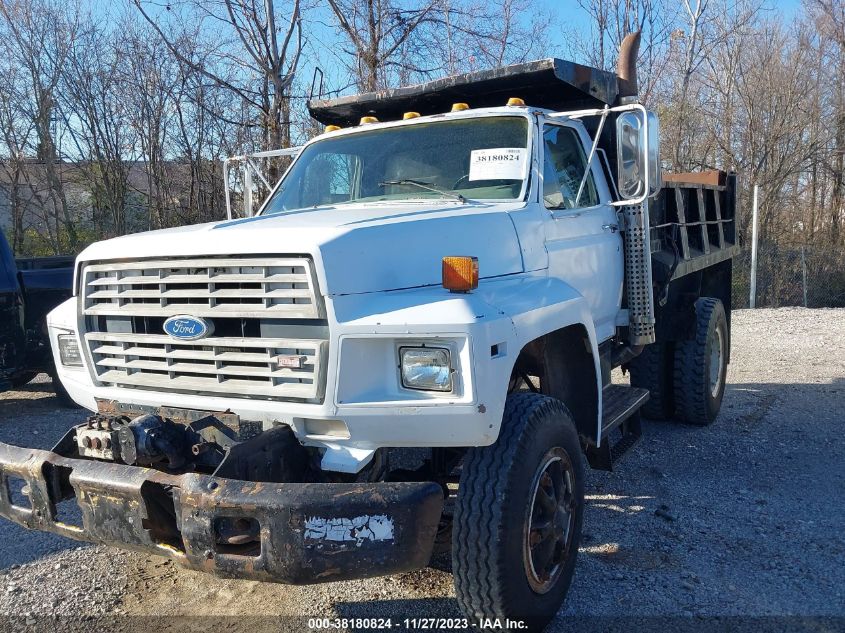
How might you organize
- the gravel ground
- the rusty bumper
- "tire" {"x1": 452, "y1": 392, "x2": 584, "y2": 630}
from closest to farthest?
the rusty bumper, "tire" {"x1": 452, "y1": 392, "x2": 584, "y2": 630}, the gravel ground

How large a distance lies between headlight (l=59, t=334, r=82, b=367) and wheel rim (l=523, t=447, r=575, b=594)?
7.55 feet

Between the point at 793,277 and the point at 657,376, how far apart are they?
41.5 feet

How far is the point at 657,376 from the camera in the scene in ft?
20.5

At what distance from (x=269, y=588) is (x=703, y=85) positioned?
22.4 metres

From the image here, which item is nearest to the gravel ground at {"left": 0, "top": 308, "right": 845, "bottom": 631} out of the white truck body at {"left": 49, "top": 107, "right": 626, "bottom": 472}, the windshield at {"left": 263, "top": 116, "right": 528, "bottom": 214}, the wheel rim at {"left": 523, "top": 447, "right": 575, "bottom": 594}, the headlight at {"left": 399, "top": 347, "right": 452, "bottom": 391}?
the wheel rim at {"left": 523, "top": 447, "right": 575, "bottom": 594}

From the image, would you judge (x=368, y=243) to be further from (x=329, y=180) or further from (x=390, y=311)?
(x=329, y=180)

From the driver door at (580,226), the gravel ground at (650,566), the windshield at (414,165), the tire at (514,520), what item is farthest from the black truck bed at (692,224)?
the tire at (514,520)

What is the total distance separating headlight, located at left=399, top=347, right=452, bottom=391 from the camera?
2.67 m

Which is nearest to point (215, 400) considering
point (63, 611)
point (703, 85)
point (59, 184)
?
point (63, 611)

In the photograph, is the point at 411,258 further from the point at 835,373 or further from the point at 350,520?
the point at 835,373

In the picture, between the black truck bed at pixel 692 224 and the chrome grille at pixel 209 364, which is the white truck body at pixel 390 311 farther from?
the black truck bed at pixel 692 224

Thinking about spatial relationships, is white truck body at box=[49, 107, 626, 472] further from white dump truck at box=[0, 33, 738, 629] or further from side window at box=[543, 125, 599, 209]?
side window at box=[543, 125, 599, 209]

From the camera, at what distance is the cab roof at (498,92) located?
14.8ft

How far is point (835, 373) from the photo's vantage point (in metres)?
8.52
